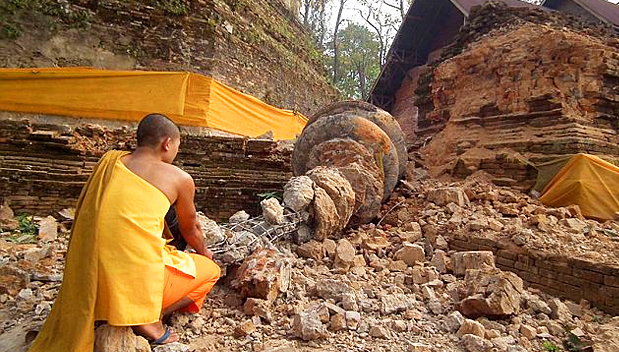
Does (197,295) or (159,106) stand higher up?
(159,106)

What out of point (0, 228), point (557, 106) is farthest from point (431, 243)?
point (0, 228)

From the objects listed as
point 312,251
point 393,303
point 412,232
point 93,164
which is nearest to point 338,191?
point 312,251

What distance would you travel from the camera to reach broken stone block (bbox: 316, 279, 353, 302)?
2.67m

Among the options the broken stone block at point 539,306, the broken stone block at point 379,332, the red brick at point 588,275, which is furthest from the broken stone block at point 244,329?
the red brick at point 588,275

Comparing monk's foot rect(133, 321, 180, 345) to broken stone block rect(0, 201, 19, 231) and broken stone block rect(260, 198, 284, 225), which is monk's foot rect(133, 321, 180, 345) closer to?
broken stone block rect(260, 198, 284, 225)

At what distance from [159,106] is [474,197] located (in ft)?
20.3

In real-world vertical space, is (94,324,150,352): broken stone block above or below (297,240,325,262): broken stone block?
below

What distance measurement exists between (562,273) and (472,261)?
0.72 m

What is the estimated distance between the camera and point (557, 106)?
605 cm

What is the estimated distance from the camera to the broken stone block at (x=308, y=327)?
2.21m

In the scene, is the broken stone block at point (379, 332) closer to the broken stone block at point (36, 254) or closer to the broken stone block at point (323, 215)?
the broken stone block at point (323, 215)

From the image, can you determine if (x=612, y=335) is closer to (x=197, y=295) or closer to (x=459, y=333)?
(x=459, y=333)

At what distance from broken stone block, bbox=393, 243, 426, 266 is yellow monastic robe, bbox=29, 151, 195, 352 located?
91.6 inches

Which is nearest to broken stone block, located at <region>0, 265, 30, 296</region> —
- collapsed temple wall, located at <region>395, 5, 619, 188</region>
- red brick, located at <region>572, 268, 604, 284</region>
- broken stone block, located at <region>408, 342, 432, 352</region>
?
broken stone block, located at <region>408, 342, 432, 352</region>
